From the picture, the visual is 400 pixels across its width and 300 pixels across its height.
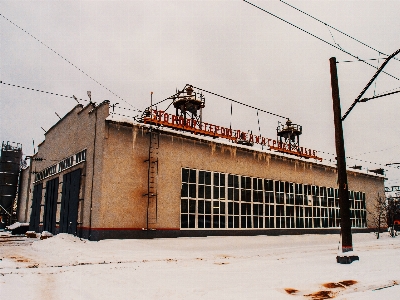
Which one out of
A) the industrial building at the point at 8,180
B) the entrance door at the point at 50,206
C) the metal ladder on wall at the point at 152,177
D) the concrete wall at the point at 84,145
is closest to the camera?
the concrete wall at the point at 84,145

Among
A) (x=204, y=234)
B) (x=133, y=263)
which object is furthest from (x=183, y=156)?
(x=133, y=263)

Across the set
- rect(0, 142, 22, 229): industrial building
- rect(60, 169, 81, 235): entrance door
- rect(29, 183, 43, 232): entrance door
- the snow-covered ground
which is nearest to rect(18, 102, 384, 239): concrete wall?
rect(60, 169, 81, 235): entrance door

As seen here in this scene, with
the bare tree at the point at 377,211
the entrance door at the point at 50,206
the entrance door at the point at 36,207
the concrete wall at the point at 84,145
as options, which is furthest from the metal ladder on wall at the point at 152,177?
the bare tree at the point at 377,211

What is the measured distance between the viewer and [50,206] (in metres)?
25.0

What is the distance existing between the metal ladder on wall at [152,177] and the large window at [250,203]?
76.1 inches

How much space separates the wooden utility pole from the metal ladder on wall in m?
9.49

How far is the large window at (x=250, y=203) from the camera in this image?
2009cm

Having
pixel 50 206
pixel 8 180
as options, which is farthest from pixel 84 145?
pixel 8 180

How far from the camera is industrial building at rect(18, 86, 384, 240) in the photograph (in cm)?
1761

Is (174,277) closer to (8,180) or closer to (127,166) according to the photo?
(127,166)

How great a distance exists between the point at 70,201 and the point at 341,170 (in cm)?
1580

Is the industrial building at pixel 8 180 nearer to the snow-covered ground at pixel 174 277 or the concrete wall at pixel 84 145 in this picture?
the concrete wall at pixel 84 145

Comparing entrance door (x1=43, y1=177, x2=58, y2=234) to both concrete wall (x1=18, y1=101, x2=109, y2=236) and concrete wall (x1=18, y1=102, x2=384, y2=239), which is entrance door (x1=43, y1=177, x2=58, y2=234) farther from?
concrete wall (x1=18, y1=102, x2=384, y2=239)

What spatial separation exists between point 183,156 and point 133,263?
9.02m
